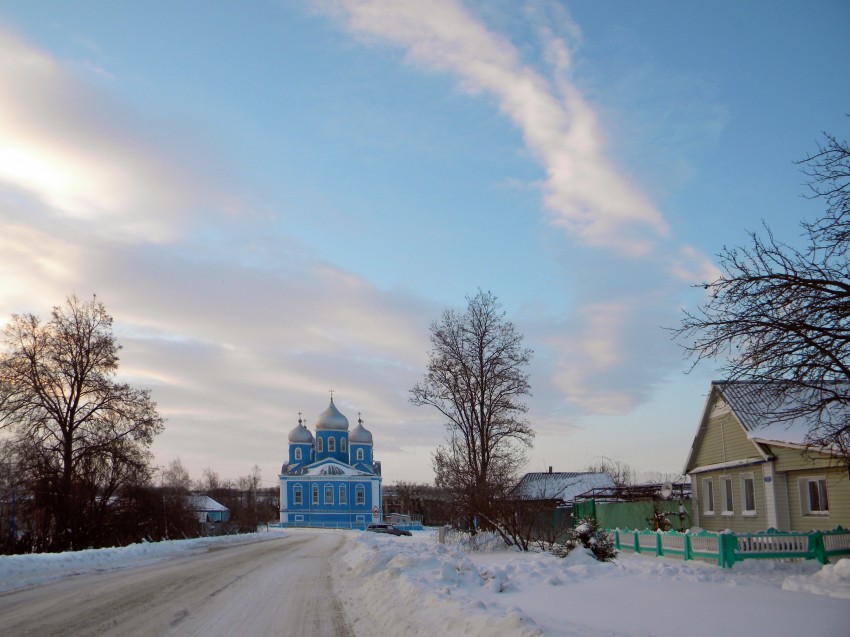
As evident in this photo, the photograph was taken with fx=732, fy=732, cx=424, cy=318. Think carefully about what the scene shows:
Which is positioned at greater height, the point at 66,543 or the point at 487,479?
the point at 487,479

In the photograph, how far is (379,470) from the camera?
118 meters

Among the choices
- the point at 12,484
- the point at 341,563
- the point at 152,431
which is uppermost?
the point at 152,431

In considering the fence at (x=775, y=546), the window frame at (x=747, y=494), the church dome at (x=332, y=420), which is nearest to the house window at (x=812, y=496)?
the window frame at (x=747, y=494)

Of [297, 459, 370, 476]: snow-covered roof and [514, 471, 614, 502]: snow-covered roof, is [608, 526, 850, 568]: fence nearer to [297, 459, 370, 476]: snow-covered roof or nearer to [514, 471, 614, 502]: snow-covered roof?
[514, 471, 614, 502]: snow-covered roof

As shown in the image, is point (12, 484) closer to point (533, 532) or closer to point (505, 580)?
point (533, 532)

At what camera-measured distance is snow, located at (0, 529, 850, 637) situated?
9164 millimetres

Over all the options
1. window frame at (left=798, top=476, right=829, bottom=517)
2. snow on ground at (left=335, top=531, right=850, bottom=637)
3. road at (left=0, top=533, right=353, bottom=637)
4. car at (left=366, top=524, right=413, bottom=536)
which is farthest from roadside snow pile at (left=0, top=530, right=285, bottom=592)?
car at (left=366, top=524, right=413, bottom=536)

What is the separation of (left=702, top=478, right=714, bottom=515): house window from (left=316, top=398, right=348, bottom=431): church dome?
267 feet

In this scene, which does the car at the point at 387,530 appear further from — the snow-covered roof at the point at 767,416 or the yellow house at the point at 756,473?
the snow-covered roof at the point at 767,416

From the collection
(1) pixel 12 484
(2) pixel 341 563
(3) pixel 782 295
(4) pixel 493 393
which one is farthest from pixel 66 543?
(3) pixel 782 295

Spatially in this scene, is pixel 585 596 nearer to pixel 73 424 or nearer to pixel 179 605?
pixel 179 605

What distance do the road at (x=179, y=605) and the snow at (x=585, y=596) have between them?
79 cm

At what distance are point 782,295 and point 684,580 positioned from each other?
5.98m

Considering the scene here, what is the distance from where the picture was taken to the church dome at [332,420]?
104m
